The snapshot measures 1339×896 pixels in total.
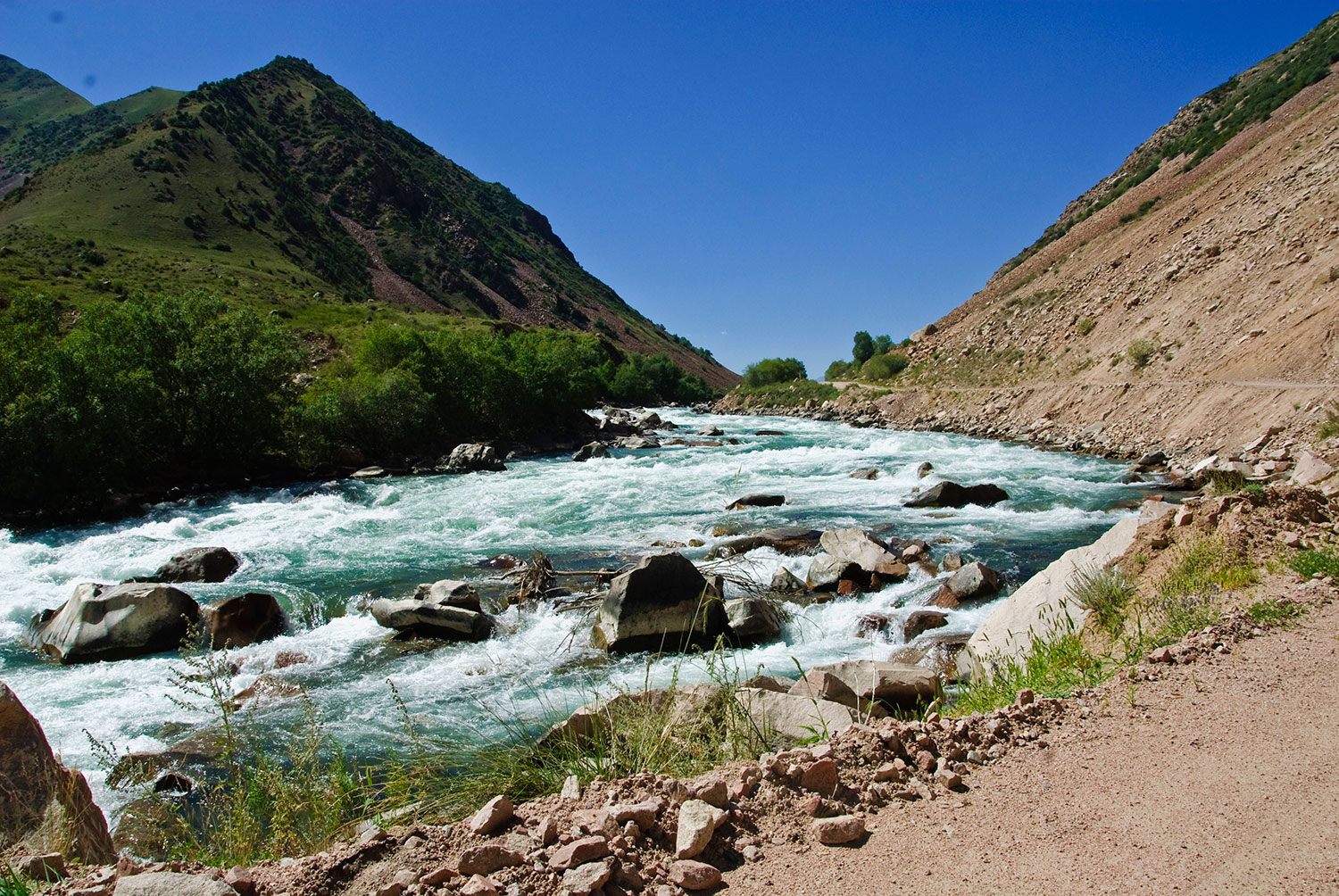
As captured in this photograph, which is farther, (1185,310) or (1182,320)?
(1185,310)

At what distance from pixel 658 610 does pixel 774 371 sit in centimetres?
9126

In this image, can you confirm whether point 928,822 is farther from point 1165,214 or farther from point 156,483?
point 1165,214

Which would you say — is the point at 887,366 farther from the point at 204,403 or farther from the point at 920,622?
the point at 920,622

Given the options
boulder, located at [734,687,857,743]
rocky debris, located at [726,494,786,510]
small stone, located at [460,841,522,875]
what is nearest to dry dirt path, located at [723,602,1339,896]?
small stone, located at [460,841,522,875]

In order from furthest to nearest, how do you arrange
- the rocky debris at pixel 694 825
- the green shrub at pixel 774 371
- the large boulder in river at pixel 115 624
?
the green shrub at pixel 774 371 < the large boulder in river at pixel 115 624 < the rocky debris at pixel 694 825

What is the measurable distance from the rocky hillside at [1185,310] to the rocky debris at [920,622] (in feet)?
49.1

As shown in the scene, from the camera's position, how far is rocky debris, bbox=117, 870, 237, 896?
292cm

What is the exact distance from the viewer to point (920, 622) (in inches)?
416

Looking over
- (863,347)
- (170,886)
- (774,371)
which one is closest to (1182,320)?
(170,886)

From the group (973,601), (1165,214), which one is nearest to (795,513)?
(973,601)

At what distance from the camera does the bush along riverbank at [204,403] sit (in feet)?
68.6

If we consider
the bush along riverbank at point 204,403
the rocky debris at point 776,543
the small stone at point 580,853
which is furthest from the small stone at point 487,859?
the bush along riverbank at point 204,403

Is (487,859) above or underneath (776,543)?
above

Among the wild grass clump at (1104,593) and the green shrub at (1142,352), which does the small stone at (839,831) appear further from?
the green shrub at (1142,352)
